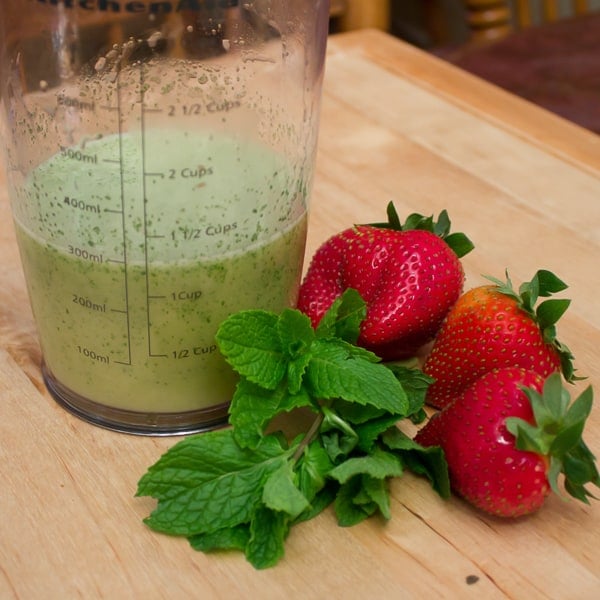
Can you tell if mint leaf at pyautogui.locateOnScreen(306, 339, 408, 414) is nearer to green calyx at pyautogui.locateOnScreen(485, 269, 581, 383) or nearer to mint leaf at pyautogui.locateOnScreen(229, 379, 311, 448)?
mint leaf at pyautogui.locateOnScreen(229, 379, 311, 448)

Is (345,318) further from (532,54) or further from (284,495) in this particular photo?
(532,54)

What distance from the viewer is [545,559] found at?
68 centimetres

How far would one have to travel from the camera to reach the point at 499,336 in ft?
2.43

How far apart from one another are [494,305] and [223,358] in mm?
186

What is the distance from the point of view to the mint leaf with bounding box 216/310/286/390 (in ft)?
2.28

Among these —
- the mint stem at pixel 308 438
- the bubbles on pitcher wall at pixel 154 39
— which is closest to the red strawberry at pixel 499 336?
the mint stem at pixel 308 438

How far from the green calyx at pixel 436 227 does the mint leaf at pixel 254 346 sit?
6.2 inches

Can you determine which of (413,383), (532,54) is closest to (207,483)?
(413,383)

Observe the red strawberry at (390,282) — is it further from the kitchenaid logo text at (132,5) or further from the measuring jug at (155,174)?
the kitchenaid logo text at (132,5)

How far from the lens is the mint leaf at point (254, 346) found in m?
0.70

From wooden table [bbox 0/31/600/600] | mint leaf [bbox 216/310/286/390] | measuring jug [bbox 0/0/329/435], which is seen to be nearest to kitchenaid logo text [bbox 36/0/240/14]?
measuring jug [bbox 0/0/329/435]

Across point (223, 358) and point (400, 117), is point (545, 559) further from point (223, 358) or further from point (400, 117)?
point (400, 117)

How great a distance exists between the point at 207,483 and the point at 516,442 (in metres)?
0.19

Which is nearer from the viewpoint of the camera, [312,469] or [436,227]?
[312,469]
